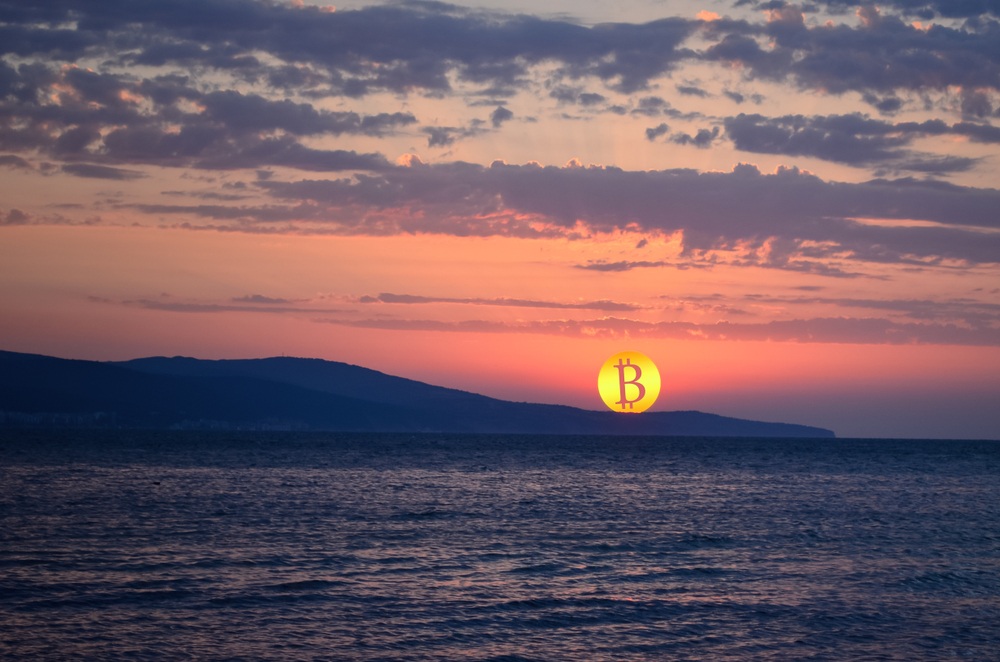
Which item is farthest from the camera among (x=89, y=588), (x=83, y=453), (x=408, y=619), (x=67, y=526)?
(x=83, y=453)

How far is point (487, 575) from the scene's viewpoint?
35500 mm

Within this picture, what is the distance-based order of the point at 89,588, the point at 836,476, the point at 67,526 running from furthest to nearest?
1. the point at 836,476
2. the point at 67,526
3. the point at 89,588

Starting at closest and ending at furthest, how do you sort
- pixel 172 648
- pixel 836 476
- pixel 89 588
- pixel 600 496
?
pixel 172 648, pixel 89 588, pixel 600 496, pixel 836 476

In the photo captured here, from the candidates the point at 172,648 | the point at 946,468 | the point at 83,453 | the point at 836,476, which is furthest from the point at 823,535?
the point at 83,453

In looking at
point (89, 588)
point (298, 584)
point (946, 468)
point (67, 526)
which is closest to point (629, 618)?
point (298, 584)

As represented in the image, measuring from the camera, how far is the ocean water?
26.1 metres

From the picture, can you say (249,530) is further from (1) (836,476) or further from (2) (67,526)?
(1) (836,476)

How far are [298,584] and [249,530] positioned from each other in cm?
1502

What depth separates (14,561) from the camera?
36156mm

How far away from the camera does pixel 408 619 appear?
92.9 feet

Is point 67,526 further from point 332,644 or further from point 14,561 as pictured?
point 332,644

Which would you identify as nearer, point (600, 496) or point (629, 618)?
point (629, 618)

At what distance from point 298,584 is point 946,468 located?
11512 centimetres

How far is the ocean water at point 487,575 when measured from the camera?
26.1 metres
